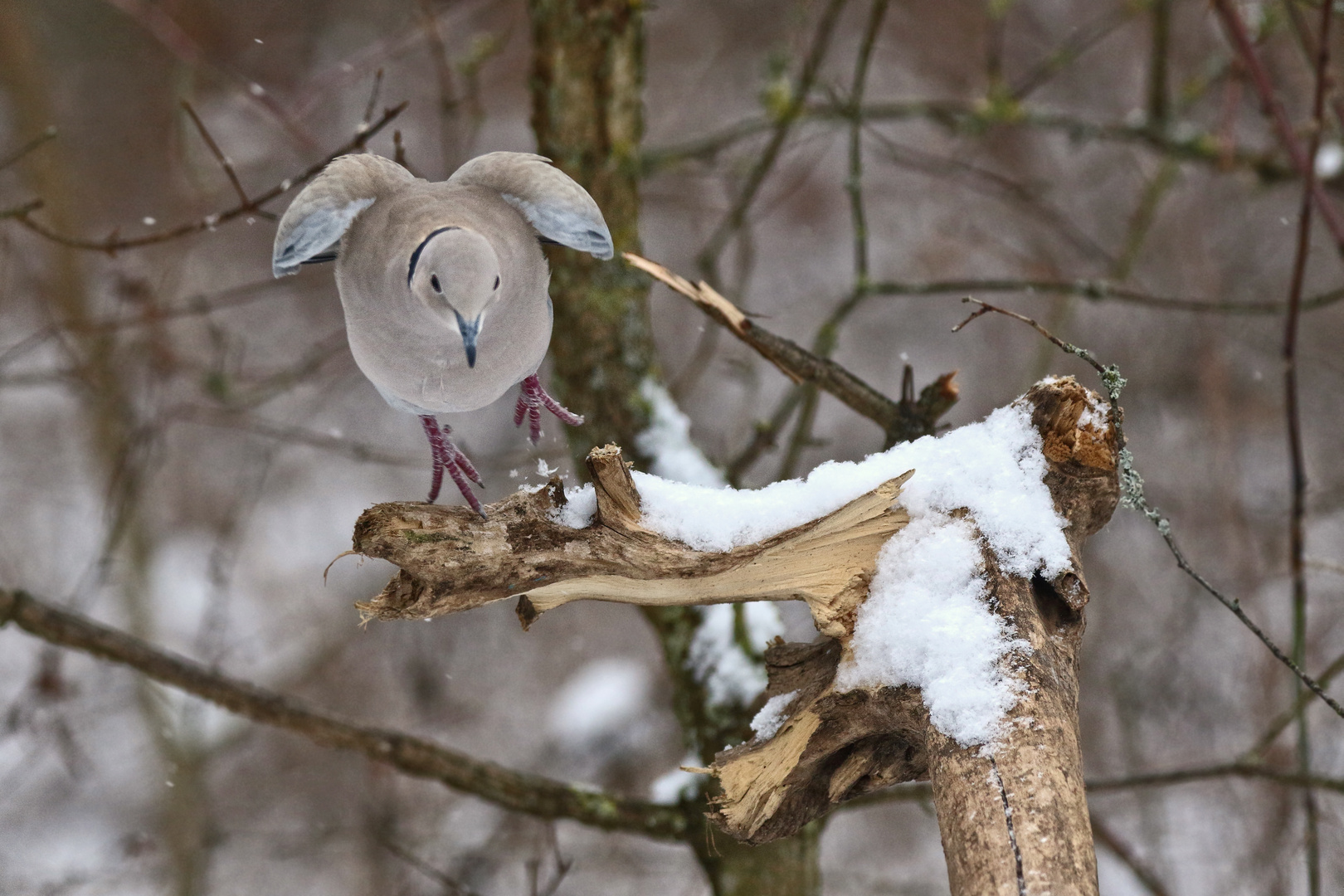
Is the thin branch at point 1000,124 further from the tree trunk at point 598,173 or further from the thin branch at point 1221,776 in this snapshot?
the thin branch at point 1221,776

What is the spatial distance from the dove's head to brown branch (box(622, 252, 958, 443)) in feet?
1.33

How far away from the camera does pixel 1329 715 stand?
430 centimetres

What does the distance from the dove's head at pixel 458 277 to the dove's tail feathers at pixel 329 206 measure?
169mm

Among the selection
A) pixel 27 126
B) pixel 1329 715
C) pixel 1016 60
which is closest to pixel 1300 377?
pixel 1329 715

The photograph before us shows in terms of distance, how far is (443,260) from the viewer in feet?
4.13

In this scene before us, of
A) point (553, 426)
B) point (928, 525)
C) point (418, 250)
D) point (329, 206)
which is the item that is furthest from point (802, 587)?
point (553, 426)

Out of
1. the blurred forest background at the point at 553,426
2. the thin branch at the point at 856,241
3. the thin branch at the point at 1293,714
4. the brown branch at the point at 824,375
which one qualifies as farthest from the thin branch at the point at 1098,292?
the blurred forest background at the point at 553,426

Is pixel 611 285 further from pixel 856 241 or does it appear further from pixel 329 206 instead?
pixel 329 206

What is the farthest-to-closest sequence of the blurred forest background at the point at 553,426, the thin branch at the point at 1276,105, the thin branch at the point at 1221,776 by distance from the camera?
the blurred forest background at the point at 553,426 → the thin branch at the point at 1221,776 → the thin branch at the point at 1276,105

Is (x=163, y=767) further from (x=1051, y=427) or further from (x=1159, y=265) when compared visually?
(x=1159, y=265)

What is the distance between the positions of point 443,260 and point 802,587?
2.14 ft

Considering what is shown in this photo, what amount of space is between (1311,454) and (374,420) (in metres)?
4.80

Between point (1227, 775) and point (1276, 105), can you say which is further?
point (1227, 775)

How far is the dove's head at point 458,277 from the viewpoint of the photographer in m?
1.26
